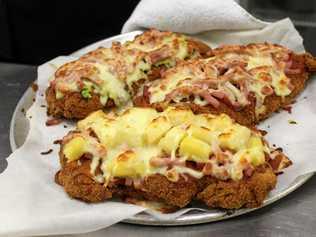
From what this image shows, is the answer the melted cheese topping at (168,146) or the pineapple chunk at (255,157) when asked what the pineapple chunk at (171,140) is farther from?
the pineapple chunk at (255,157)

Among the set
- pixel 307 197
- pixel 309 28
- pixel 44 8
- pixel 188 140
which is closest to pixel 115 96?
pixel 188 140

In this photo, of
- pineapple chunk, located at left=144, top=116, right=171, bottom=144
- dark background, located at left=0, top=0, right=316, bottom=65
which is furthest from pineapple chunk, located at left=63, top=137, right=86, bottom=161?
dark background, located at left=0, top=0, right=316, bottom=65

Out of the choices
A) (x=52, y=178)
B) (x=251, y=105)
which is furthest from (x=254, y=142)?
(x=52, y=178)

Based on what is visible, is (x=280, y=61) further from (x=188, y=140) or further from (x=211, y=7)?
(x=188, y=140)

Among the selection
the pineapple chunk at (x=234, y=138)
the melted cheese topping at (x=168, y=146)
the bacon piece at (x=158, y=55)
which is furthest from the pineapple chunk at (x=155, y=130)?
the bacon piece at (x=158, y=55)

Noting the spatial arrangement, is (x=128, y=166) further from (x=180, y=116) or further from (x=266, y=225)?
(x=266, y=225)

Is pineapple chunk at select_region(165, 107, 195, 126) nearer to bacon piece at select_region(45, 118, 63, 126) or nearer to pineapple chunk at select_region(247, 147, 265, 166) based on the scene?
pineapple chunk at select_region(247, 147, 265, 166)
